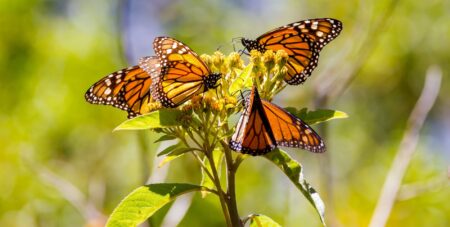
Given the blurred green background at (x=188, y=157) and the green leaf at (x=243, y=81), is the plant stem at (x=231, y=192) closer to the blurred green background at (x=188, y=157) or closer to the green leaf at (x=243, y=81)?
the green leaf at (x=243, y=81)

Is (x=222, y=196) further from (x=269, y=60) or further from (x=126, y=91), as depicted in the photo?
(x=126, y=91)

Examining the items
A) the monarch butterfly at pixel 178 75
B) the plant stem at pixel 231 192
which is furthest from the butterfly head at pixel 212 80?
the plant stem at pixel 231 192

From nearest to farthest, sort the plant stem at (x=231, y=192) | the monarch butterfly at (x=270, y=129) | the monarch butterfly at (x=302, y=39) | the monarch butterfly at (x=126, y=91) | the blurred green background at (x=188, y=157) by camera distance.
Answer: the plant stem at (x=231, y=192), the monarch butterfly at (x=270, y=129), the monarch butterfly at (x=126, y=91), the monarch butterfly at (x=302, y=39), the blurred green background at (x=188, y=157)

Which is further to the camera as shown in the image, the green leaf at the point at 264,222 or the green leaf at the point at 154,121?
the green leaf at the point at 264,222

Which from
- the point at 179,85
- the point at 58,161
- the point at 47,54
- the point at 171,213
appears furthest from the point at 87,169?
the point at 179,85

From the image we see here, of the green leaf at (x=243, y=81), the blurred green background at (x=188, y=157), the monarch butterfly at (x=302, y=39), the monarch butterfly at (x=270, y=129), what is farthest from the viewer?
the blurred green background at (x=188, y=157)

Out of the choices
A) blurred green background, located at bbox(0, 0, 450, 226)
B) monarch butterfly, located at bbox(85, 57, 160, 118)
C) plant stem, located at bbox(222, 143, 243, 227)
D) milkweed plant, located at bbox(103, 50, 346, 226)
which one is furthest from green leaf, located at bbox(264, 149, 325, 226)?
blurred green background, located at bbox(0, 0, 450, 226)
